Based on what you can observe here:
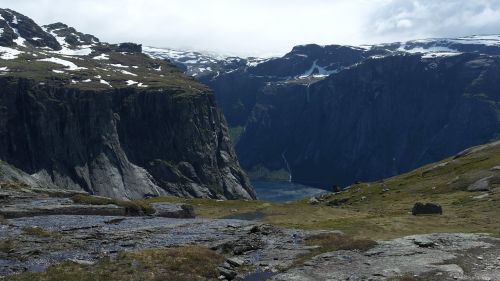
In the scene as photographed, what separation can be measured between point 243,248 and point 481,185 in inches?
2412

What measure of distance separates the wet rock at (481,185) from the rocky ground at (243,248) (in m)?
43.1

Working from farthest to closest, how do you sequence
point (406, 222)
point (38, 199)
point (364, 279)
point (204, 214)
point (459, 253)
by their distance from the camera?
point (204, 214)
point (38, 199)
point (406, 222)
point (459, 253)
point (364, 279)

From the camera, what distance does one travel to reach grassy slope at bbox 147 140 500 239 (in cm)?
6606

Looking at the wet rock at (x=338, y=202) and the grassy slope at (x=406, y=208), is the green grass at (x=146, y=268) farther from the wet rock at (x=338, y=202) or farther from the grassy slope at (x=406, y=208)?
the wet rock at (x=338, y=202)

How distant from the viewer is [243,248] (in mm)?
51625

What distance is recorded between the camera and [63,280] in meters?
38.4

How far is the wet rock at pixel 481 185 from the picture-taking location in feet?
314

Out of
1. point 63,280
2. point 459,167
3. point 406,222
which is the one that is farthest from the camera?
point 459,167

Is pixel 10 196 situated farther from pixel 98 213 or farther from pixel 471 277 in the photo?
pixel 471 277

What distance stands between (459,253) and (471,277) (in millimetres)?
7846

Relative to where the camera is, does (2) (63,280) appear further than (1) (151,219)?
No

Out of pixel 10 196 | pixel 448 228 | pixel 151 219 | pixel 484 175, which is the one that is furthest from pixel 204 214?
pixel 484 175

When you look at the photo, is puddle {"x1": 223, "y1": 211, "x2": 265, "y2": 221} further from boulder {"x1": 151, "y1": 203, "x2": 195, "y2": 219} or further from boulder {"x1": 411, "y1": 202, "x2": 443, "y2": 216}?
boulder {"x1": 411, "y1": 202, "x2": 443, "y2": 216}

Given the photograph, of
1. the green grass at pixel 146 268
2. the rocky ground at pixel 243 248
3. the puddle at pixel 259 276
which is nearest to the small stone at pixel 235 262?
the rocky ground at pixel 243 248
